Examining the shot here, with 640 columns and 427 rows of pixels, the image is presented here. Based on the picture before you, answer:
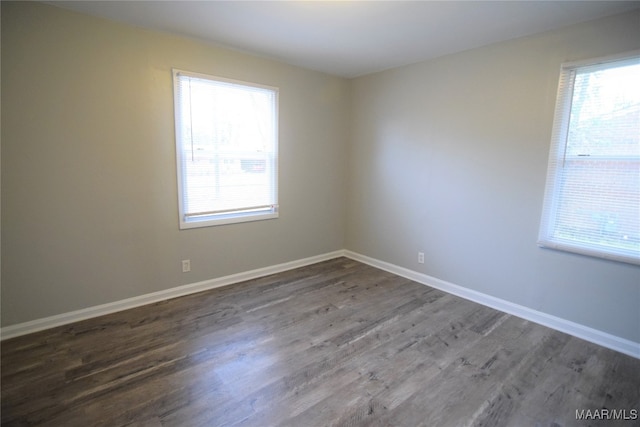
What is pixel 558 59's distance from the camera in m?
2.54

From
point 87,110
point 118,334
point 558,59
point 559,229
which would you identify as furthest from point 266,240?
point 558,59

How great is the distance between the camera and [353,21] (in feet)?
8.23

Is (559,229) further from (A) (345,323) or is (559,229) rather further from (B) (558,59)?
(A) (345,323)

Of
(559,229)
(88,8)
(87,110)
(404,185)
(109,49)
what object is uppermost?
(88,8)

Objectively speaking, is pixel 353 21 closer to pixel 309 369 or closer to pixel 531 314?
pixel 309 369

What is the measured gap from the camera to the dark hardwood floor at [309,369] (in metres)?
1.77

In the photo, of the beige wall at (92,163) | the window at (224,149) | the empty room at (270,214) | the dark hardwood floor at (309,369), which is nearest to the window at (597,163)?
the empty room at (270,214)

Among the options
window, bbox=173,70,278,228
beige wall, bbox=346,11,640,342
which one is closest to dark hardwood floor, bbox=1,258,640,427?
beige wall, bbox=346,11,640,342

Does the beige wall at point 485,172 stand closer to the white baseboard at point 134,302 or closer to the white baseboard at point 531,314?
the white baseboard at point 531,314

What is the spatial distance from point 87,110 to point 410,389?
10.5 ft

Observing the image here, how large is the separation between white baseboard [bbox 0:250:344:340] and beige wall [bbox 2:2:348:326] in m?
0.06

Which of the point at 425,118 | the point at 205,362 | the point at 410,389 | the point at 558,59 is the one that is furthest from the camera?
the point at 425,118

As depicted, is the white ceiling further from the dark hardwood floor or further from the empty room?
the dark hardwood floor

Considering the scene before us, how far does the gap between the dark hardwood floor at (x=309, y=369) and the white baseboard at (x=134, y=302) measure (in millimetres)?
76
